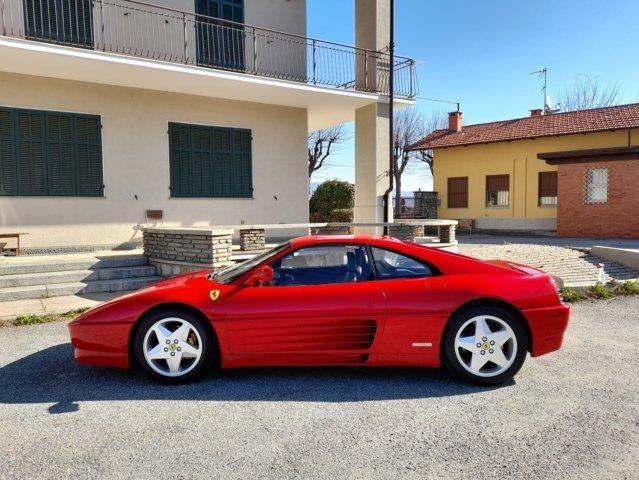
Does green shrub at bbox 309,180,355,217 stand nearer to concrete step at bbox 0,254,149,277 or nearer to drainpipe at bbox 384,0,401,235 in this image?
drainpipe at bbox 384,0,401,235

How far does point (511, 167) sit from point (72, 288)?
69.8 feet

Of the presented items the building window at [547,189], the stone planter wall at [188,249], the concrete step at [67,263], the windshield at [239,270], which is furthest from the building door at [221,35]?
the building window at [547,189]

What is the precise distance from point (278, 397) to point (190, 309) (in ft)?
3.39

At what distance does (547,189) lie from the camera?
75.5ft

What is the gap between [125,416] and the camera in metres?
3.56

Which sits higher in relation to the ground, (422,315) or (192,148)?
(192,148)

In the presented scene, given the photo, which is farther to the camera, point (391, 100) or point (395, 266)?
point (391, 100)

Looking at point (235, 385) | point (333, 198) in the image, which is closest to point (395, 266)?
point (235, 385)

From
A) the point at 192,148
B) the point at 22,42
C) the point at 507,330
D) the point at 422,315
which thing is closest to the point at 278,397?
the point at 422,315

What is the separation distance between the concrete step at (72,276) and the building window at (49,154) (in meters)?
2.66

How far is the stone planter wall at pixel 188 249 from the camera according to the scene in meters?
7.98

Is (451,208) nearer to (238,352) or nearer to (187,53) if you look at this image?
(187,53)

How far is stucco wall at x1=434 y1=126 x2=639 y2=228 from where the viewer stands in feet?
72.0

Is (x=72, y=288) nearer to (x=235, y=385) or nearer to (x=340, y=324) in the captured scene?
(x=235, y=385)
